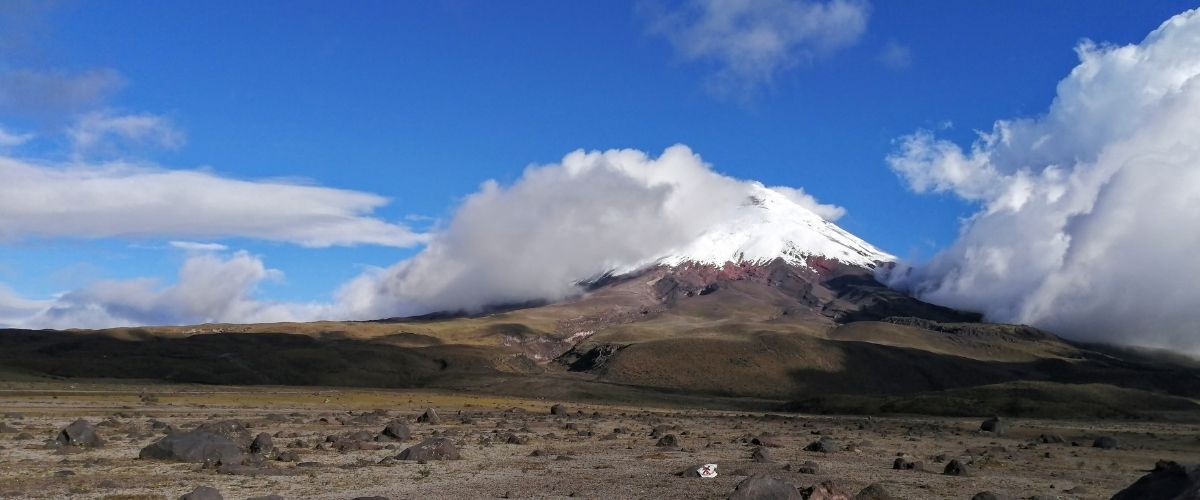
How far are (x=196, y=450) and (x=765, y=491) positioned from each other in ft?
63.8

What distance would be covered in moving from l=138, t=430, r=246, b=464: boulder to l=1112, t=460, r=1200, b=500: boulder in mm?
24366

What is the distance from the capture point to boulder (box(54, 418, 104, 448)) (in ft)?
113

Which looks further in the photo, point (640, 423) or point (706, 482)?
point (640, 423)

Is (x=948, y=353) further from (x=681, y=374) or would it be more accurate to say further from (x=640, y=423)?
(x=640, y=423)

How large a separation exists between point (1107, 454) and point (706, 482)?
28717mm

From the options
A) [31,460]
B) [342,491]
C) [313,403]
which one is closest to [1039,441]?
[342,491]

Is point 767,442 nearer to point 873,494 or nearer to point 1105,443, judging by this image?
point 1105,443

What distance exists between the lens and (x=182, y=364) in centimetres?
14212

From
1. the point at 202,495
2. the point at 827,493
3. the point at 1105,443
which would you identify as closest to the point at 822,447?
the point at 1105,443

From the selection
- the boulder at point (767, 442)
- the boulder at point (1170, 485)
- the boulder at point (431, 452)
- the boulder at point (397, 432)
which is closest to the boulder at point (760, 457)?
the boulder at point (767, 442)

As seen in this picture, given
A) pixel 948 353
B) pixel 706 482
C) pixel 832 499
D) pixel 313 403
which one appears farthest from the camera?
pixel 948 353

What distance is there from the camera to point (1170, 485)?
16.1m

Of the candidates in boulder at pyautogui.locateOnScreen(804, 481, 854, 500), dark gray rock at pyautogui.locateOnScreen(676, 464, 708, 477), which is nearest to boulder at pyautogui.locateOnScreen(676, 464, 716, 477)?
dark gray rock at pyautogui.locateOnScreen(676, 464, 708, 477)

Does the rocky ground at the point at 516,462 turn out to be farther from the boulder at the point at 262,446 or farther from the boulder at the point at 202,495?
the boulder at the point at 202,495
